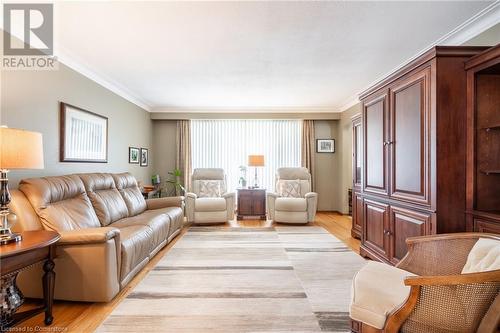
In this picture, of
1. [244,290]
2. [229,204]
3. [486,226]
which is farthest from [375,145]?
[229,204]

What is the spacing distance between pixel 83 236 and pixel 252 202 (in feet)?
12.6

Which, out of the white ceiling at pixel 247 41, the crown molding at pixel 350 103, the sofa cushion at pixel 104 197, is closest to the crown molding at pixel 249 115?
the crown molding at pixel 350 103

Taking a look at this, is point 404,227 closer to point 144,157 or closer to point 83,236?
point 83,236

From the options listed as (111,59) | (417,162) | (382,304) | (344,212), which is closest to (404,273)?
(382,304)

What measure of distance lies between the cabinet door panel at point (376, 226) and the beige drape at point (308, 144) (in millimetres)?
3127

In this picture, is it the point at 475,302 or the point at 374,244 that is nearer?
the point at 475,302

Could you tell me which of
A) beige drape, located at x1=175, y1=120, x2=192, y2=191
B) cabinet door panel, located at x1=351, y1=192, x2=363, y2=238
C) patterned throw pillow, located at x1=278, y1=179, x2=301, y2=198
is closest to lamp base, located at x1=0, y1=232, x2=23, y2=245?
cabinet door panel, located at x1=351, y1=192, x2=363, y2=238

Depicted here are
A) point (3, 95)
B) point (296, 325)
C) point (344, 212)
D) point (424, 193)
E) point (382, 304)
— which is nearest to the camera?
point (382, 304)

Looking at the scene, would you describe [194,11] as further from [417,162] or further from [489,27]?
[489,27]

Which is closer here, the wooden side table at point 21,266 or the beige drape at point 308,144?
the wooden side table at point 21,266

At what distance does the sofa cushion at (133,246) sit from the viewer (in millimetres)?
2418

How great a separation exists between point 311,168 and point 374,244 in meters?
3.46

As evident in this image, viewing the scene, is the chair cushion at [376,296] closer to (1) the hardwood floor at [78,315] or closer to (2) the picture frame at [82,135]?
(1) the hardwood floor at [78,315]

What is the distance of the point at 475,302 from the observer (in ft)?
4.12
